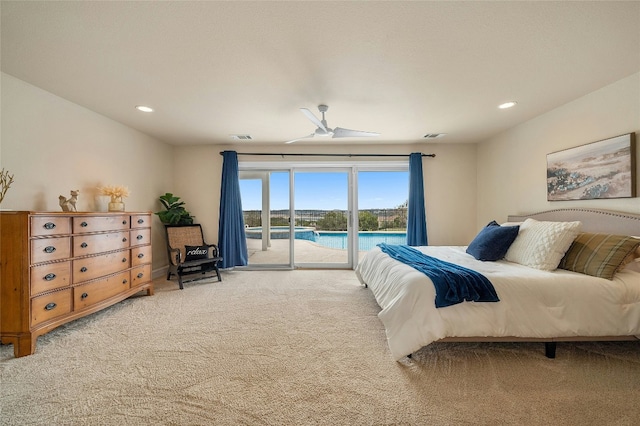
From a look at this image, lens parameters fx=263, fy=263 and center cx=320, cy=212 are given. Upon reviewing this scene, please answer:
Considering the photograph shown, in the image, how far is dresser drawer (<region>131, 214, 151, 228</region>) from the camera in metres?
3.32

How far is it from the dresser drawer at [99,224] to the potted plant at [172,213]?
1177 millimetres

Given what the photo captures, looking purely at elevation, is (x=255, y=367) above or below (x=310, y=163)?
below

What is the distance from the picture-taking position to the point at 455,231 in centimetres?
495

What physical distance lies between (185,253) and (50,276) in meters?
1.99

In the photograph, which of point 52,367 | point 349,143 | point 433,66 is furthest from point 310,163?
point 52,367

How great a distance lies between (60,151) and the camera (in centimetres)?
286

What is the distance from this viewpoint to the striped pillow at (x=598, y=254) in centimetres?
205

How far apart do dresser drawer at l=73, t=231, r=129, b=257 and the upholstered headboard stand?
5075 millimetres

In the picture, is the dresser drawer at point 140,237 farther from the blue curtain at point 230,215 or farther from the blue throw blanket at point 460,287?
the blue throw blanket at point 460,287

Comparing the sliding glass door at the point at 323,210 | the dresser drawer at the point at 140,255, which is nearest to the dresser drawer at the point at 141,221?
the dresser drawer at the point at 140,255

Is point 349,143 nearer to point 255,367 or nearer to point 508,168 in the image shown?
point 508,168

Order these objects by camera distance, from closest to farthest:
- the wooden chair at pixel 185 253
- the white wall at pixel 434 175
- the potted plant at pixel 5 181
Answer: the potted plant at pixel 5 181 → the wooden chair at pixel 185 253 → the white wall at pixel 434 175

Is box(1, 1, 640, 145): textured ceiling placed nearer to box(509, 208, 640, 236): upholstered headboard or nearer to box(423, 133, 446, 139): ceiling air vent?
box(423, 133, 446, 139): ceiling air vent

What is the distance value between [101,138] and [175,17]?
259 cm
